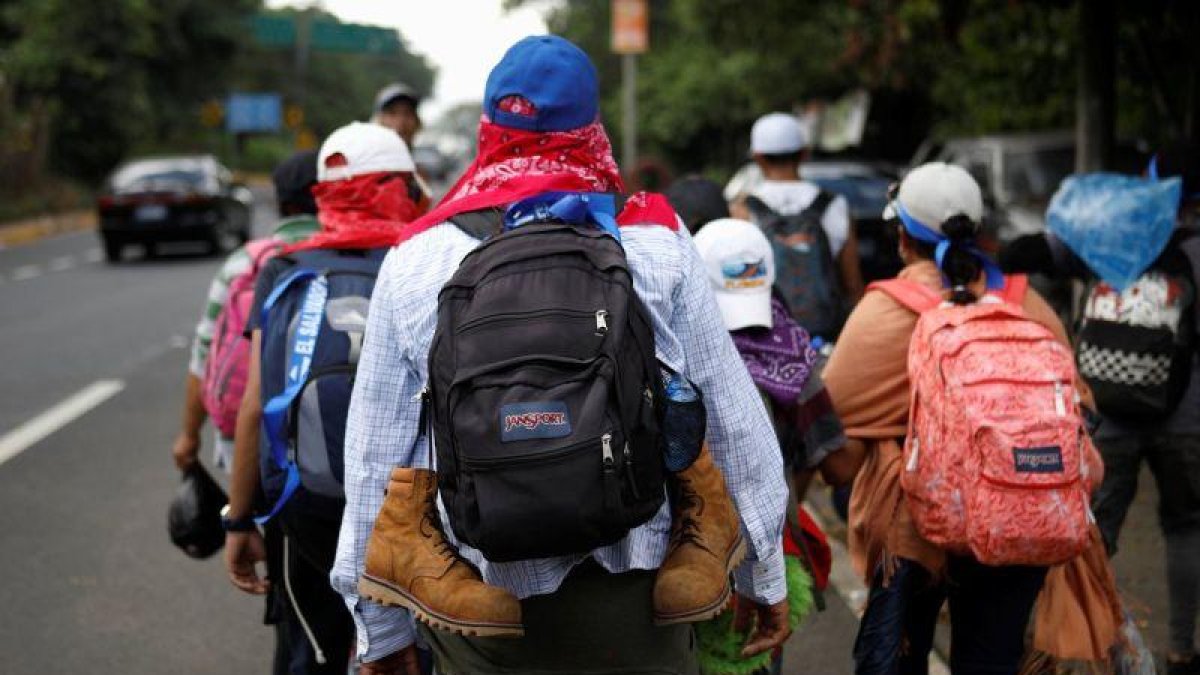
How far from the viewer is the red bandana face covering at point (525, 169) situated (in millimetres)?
2459

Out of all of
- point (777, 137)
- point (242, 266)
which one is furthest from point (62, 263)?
point (242, 266)

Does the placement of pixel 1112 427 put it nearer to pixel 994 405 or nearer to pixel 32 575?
pixel 994 405

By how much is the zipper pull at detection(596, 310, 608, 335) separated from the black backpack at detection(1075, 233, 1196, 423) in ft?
8.57

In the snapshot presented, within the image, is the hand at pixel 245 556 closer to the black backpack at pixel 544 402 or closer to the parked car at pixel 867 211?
the black backpack at pixel 544 402

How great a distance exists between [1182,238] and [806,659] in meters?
1.90

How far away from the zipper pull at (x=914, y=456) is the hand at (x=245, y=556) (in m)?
1.59

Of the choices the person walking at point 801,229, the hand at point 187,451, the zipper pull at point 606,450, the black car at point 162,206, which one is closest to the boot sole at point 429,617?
the zipper pull at point 606,450

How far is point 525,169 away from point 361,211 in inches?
47.4

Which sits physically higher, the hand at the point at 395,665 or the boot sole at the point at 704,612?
the boot sole at the point at 704,612

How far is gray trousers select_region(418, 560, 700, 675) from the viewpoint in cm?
233

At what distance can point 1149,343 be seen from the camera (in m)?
4.22

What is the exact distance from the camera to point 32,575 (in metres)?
6.10

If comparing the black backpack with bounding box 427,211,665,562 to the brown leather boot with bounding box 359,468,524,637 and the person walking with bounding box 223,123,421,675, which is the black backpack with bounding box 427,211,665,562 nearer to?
the brown leather boot with bounding box 359,468,524,637

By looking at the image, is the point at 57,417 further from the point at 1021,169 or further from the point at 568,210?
the point at 1021,169
